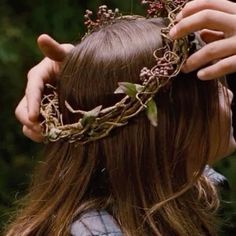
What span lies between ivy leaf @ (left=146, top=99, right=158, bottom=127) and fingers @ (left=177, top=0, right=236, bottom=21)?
0.22m

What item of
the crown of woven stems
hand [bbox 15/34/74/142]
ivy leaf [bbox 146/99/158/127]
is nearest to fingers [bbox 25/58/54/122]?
hand [bbox 15/34/74/142]

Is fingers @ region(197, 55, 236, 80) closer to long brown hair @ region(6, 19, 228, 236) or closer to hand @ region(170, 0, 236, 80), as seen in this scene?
hand @ region(170, 0, 236, 80)

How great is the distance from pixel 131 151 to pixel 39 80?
359 mm

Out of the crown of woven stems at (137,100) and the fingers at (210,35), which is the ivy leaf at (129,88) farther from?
the fingers at (210,35)

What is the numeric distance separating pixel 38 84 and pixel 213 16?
57 centimetres

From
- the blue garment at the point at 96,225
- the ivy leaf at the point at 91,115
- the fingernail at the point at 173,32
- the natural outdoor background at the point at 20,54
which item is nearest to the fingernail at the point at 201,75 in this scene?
the fingernail at the point at 173,32

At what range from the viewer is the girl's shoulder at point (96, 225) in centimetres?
226

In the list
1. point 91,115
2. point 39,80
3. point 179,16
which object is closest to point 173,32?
point 179,16

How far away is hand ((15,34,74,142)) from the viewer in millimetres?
2438

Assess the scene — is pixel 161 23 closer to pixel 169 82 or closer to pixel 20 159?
pixel 169 82

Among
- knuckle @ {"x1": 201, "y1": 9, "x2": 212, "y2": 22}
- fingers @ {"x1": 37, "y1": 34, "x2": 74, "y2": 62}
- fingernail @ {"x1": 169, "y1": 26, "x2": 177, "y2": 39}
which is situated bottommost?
fingernail @ {"x1": 169, "y1": 26, "x2": 177, "y2": 39}

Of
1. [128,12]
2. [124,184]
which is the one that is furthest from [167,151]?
[128,12]

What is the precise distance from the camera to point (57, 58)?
2488mm

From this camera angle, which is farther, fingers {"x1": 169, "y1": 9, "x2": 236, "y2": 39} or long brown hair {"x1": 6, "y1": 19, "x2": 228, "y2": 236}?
long brown hair {"x1": 6, "y1": 19, "x2": 228, "y2": 236}
